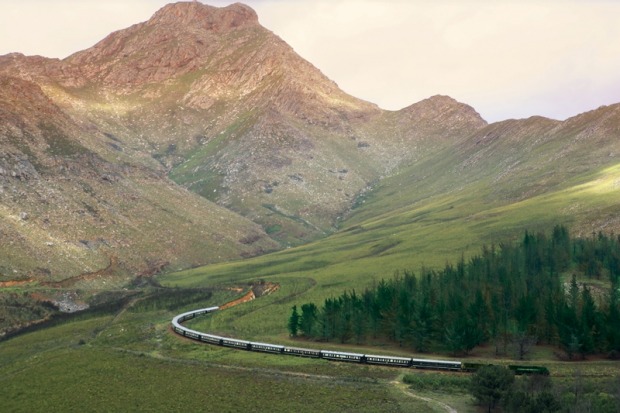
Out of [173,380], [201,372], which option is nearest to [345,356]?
[201,372]

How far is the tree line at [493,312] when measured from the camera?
94.1 meters

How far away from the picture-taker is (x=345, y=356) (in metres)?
93.4

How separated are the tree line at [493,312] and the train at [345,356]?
11100mm

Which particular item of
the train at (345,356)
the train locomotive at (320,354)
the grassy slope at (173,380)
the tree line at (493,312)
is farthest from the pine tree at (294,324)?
the grassy slope at (173,380)

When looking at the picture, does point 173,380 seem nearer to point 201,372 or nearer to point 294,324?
point 201,372

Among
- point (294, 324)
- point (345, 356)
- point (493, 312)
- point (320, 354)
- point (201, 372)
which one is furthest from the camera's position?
point (294, 324)

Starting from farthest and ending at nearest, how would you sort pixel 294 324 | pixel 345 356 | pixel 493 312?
pixel 294 324, pixel 493 312, pixel 345 356

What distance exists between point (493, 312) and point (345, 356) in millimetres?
29327

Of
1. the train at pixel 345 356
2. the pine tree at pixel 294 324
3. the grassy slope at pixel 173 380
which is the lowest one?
the grassy slope at pixel 173 380

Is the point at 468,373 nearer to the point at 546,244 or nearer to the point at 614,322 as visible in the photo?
the point at 614,322

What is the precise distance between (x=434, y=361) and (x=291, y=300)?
Result: 69021 millimetres

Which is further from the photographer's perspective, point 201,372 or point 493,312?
point 493,312

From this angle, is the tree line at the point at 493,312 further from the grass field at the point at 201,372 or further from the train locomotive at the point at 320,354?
the train locomotive at the point at 320,354

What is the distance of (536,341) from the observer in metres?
100
